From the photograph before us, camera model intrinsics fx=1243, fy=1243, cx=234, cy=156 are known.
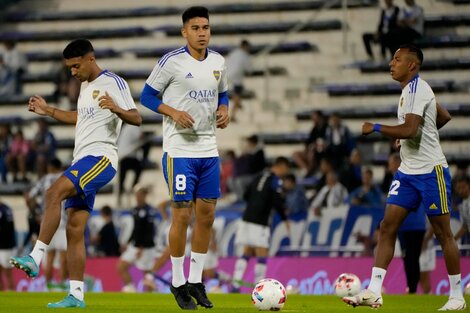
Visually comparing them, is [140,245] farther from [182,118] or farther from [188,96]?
[182,118]

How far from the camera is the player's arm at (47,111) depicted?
508 inches

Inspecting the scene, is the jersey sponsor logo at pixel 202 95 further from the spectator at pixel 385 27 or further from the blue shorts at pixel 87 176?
the spectator at pixel 385 27

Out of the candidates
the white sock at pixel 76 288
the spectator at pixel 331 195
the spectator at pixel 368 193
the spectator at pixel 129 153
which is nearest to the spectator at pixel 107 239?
the spectator at pixel 129 153

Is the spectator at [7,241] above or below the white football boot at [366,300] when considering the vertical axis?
below

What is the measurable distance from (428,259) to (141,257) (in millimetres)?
5788

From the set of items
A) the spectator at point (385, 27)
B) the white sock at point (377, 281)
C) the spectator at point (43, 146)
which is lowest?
the white sock at point (377, 281)

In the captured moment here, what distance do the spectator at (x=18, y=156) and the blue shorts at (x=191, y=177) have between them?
1584cm

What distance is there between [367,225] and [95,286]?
552cm

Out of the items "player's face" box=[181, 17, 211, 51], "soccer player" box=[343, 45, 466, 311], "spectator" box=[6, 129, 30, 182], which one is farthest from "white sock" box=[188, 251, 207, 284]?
"spectator" box=[6, 129, 30, 182]

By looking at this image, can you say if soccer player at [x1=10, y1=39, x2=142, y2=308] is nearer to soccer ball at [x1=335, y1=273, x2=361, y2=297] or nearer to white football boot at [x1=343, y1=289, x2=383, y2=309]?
white football boot at [x1=343, y1=289, x2=383, y2=309]

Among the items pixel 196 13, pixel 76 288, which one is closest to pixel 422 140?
pixel 196 13

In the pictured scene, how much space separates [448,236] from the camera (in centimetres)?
1287

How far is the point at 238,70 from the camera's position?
27312 millimetres

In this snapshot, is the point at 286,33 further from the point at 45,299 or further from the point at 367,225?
the point at 45,299
